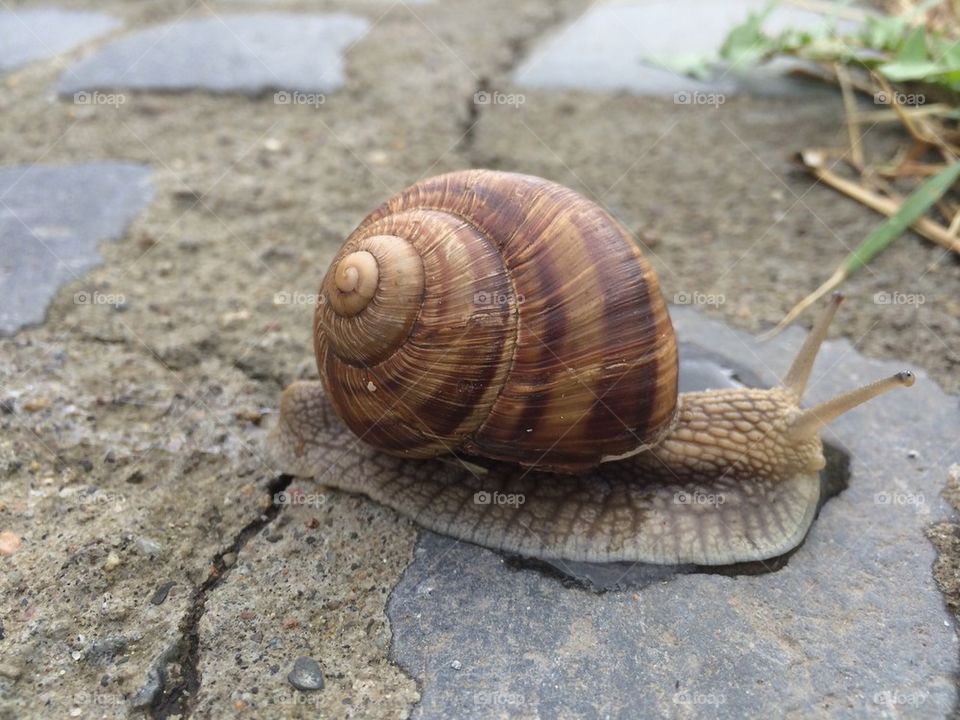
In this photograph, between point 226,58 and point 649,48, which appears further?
point 649,48

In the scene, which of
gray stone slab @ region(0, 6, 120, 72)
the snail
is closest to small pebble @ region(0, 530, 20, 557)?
the snail

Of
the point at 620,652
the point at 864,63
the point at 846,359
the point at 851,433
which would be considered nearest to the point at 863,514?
the point at 851,433

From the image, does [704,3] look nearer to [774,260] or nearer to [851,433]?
[774,260]

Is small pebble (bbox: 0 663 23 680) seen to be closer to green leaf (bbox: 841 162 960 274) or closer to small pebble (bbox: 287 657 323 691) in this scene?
small pebble (bbox: 287 657 323 691)

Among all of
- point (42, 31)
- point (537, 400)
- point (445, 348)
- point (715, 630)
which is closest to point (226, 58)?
point (42, 31)

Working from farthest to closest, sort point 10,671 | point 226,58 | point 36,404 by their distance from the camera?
1. point 226,58
2. point 36,404
3. point 10,671

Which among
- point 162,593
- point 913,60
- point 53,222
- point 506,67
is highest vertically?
point 913,60

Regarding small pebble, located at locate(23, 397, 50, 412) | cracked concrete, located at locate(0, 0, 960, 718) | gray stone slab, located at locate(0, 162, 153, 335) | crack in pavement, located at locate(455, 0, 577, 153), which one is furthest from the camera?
crack in pavement, located at locate(455, 0, 577, 153)

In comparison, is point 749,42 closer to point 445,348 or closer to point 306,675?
point 445,348
